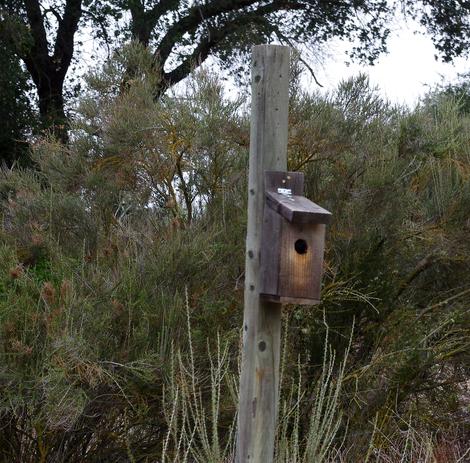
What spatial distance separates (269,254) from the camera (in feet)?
12.8

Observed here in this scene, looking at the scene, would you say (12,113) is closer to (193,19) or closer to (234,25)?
(193,19)

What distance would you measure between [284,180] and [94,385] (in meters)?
1.89

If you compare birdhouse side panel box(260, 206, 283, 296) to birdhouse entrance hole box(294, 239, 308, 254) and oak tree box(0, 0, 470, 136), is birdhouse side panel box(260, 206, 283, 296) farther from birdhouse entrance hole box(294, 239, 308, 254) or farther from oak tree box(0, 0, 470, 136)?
oak tree box(0, 0, 470, 136)

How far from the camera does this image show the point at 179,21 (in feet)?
46.2

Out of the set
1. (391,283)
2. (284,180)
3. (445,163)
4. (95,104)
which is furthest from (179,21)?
(284,180)

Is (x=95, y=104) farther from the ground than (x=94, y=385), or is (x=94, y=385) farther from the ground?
(x=95, y=104)

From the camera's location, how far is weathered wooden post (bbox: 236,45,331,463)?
3.83 meters

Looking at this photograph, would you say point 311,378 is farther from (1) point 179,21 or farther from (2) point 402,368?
(1) point 179,21

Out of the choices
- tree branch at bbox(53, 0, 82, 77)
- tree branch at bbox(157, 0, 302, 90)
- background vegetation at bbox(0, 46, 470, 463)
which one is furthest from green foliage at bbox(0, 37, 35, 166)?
background vegetation at bbox(0, 46, 470, 463)

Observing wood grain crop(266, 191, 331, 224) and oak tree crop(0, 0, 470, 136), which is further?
oak tree crop(0, 0, 470, 136)

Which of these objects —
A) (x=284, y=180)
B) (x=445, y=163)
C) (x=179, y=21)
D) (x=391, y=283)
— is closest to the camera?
(x=284, y=180)

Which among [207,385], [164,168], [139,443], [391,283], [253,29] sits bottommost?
[139,443]

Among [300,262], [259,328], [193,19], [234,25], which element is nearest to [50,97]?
[193,19]

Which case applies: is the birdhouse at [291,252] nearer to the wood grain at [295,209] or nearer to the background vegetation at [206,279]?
the wood grain at [295,209]
